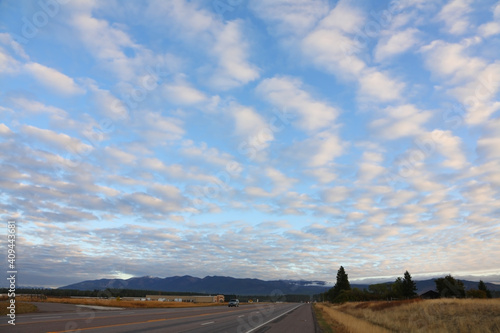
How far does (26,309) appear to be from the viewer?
109 feet

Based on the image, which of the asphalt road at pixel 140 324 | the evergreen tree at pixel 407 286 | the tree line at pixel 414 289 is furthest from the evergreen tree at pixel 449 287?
the asphalt road at pixel 140 324

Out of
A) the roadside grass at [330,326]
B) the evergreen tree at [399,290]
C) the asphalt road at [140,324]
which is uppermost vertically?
the asphalt road at [140,324]

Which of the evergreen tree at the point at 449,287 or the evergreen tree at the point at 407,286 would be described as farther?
the evergreen tree at the point at 407,286

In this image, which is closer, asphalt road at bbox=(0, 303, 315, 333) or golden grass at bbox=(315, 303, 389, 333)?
asphalt road at bbox=(0, 303, 315, 333)

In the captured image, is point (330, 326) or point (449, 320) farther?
point (330, 326)

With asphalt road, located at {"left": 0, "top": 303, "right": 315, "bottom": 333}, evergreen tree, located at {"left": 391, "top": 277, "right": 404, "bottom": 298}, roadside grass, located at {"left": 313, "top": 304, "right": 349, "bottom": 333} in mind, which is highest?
asphalt road, located at {"left": 0, "top": 303, "right": 315, "bottom": 333}

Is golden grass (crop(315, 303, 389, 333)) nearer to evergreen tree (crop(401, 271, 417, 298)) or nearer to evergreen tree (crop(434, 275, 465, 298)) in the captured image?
evergreen tree (crop(434, 275, 465, 298))

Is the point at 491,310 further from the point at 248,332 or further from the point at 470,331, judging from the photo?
the point at 248,332

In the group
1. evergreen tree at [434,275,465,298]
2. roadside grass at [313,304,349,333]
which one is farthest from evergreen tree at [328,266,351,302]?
roadside grass at [313,304,349,333]

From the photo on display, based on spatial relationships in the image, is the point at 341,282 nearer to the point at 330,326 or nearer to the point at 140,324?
the point at 330,326

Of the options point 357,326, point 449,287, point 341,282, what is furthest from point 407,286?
point 357,326

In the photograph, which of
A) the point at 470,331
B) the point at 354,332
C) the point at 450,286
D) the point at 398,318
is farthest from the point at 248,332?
the point at 450,286

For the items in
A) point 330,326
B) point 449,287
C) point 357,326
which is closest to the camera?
point 357,326

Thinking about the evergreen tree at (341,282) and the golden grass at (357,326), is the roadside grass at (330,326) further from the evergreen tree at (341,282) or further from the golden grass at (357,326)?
the evergreen tree at (341,282)
